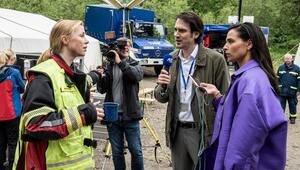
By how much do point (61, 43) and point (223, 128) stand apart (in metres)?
1.19

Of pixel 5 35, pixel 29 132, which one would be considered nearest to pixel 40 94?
pixel 29 132

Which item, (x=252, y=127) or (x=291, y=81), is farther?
(x=291, y=81)

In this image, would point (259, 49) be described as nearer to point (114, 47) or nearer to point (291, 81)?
point (114, 47)

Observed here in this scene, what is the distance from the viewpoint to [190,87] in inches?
139

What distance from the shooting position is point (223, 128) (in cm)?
243

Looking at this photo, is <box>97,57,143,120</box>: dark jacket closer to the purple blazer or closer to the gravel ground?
the gravel ground

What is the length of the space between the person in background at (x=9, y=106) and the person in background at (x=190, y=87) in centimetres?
270

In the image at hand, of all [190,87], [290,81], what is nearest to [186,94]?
[190,87]

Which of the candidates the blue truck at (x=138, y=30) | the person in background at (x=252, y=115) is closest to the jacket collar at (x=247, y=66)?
the person in background at (x=252, y=115)

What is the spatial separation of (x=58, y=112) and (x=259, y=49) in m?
1.31

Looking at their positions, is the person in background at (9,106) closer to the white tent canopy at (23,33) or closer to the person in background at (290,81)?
the white tent canopy at (23,33)

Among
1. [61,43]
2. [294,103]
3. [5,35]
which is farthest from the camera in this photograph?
[294,103]

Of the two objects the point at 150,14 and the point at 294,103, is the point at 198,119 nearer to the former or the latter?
the point at 294,103

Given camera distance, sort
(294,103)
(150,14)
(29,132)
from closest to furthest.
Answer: (29,132), (294,103), (150,14)
